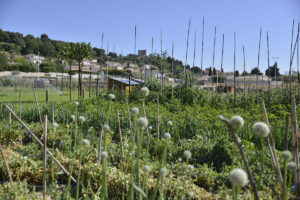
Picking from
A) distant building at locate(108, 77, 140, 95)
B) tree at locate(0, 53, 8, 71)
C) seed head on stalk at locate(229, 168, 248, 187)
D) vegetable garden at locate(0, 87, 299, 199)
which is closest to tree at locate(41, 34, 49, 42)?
tree at locate(0, 53, 8, 71)

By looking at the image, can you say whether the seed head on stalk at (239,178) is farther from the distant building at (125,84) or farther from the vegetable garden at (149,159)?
the distant building at (125,84)

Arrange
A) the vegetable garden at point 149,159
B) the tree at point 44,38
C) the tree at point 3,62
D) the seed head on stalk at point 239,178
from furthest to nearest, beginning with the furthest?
the tree at point 44,38, the tree at point 3,62, the vegetable garden at point 149,159, the seed head on stalk at point 239,178

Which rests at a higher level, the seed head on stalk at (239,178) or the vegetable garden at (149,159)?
the seed head on stalk at (239,178)

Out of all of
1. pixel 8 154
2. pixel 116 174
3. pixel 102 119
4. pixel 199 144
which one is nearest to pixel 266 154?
pixel 199 144

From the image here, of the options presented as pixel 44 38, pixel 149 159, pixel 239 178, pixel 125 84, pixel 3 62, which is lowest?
pixel 149 159

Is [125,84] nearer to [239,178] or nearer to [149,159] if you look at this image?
[149,159]

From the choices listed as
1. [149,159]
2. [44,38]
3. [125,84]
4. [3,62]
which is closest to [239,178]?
[149,159]

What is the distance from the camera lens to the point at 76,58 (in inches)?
501

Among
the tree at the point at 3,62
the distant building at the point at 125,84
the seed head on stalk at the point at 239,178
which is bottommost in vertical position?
the seed head on stalk at the point at 239,178

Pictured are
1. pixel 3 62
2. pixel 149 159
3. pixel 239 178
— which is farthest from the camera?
pixel 3 62

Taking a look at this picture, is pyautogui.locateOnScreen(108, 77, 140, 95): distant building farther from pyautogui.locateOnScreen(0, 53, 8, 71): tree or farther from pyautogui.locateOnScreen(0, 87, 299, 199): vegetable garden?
pyautogui.locateOnScreen(0, 53, 8, 71): tree

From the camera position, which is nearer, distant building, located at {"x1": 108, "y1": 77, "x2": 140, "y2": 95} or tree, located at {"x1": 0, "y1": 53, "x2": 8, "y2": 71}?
distant building, located at {"x1": 108, "y1": 77, "x2": 140, "y2": 95}

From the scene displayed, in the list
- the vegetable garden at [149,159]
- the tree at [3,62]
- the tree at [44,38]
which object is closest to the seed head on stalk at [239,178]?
the vegetable garden at [149,159]

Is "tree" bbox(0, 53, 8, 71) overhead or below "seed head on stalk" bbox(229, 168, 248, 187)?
overhead
